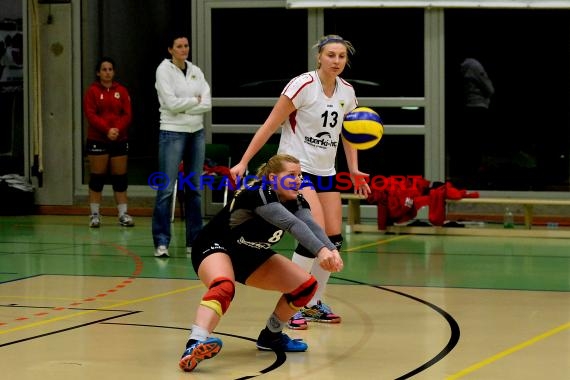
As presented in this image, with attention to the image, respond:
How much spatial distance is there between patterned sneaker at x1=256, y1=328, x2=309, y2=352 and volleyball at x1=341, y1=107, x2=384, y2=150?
1.79 meters

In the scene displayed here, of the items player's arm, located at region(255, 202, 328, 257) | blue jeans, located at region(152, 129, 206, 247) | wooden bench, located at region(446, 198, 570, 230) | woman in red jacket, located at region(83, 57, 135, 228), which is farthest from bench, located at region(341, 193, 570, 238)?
player's arm, located at region(255, 202, 328, 257)

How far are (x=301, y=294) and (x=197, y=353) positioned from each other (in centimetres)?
75

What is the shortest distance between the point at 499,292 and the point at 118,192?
21.5ft

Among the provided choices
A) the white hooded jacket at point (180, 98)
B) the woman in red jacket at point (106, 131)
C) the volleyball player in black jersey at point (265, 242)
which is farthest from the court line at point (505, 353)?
the woman in red jacket at point (106, 131)

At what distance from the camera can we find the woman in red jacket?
41.3 ft

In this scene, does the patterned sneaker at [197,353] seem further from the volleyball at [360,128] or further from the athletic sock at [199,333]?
the volleyball at [360,128]

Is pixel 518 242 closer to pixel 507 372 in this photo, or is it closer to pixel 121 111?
pixel 121 111

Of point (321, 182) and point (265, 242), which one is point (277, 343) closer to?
point (265, 242)

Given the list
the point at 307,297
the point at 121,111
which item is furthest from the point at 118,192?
the point at 307,297

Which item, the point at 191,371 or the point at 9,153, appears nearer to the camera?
the point at 191,371

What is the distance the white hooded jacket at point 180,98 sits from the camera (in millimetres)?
9648

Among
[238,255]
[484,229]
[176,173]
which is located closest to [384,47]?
[484,229]

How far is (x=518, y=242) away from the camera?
11156 millimetres

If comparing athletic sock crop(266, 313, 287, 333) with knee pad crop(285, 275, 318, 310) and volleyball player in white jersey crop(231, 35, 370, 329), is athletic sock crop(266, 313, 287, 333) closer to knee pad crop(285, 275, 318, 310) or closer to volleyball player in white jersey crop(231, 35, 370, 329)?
knee pad crop(285, 275, 318, 310)
